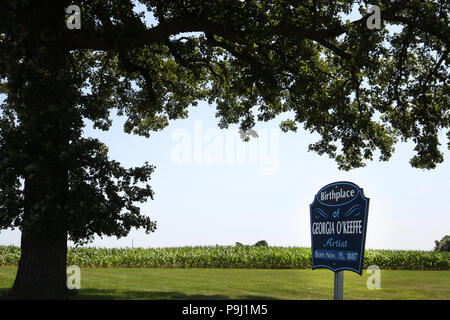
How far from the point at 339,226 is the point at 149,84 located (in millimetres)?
12673

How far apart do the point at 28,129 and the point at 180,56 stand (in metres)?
8.84

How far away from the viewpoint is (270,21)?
58.4ft

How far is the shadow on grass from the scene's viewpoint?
1583 cm

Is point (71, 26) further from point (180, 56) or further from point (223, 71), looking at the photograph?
point (223, 71)

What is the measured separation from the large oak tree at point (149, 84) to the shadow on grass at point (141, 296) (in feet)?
4.83

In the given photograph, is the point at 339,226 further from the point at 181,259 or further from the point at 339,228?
the point at 181,259

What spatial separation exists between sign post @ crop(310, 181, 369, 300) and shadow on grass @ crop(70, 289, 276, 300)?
4.00 meters

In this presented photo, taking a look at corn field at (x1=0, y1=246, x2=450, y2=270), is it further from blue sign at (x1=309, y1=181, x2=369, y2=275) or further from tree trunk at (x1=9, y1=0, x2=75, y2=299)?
→ blue sign at (x1=309, y1=181, x2=369, y2=275)

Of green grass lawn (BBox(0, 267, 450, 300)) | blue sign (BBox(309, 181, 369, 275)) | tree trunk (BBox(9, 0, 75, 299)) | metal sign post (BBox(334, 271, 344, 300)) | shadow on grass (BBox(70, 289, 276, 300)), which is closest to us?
blue sign (BBox(309, 181, 369, 275))

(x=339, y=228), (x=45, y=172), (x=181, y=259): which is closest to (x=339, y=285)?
(x=339, y=228)

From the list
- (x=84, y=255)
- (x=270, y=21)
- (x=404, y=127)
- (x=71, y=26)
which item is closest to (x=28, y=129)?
(x=71, y=26)
